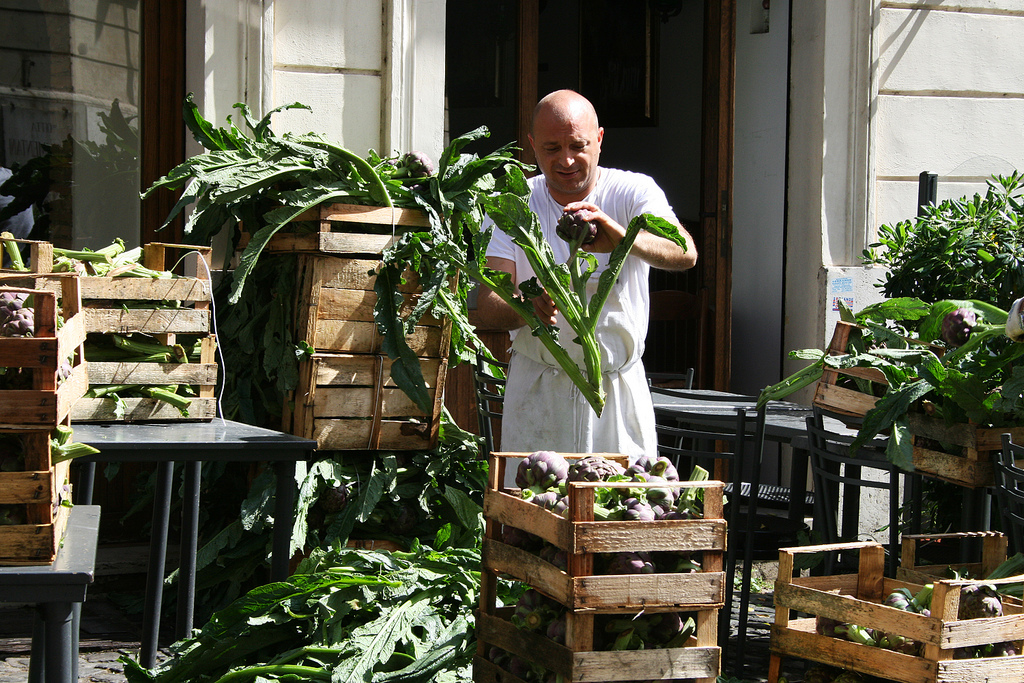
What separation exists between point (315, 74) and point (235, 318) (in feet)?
4.16

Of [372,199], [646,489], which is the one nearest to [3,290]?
[646,489]

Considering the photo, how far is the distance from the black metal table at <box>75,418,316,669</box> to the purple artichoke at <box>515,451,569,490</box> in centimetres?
93

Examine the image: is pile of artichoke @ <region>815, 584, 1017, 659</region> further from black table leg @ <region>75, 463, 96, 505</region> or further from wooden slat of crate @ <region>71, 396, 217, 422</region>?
black table leg @ <region>75, 463, 96, 505</region>

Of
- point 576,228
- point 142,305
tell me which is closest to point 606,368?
point 576,228

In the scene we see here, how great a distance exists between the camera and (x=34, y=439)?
77.7 inches

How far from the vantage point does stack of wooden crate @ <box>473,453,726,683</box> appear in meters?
1.94

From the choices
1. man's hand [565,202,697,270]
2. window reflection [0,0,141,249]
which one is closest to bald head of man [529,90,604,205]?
man's hand [565,202,697,270]

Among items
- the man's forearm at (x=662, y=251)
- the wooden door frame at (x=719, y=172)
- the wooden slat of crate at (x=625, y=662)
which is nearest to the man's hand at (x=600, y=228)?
the man's forearm at (x=662, y=251)

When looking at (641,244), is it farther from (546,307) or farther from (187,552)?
(187,552)

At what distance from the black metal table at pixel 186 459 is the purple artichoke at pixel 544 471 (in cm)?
93

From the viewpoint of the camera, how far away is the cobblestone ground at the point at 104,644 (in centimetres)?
355

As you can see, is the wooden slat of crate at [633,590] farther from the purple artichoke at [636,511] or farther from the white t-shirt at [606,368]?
the white t-shirt at [606,368]

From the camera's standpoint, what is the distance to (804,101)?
560 centimetres

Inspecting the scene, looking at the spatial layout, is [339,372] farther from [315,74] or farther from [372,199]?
[315,74]
